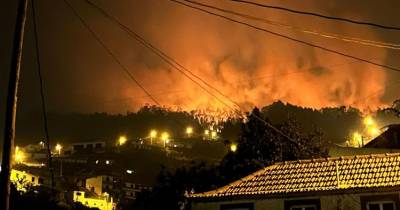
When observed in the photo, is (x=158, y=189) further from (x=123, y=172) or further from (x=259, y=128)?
(x=123, y=172)

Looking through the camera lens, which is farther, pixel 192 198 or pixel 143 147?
pixel 143 147

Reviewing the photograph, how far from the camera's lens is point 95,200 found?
10806 centimetres

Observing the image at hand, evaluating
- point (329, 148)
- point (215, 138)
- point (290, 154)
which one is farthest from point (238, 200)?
point (215, 138)

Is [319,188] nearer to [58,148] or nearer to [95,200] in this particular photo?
[95,200]

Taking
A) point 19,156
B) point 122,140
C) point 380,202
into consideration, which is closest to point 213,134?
point 122,140

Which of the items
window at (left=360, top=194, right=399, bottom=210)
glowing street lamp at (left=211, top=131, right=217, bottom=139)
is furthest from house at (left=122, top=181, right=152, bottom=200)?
window at (left=360, top=194, right=399, bottom=210)

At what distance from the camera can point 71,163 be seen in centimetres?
14825

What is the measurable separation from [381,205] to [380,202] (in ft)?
0.48

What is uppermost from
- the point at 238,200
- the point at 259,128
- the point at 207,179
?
the point at 259,128

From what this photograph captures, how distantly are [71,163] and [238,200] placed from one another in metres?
124

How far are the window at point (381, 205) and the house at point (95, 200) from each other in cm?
7811

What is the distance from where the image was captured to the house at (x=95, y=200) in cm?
10161

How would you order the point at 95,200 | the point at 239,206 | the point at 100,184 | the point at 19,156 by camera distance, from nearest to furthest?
the point at 239,206
the point at 95,200
the point at 100,184
the point at 19,156

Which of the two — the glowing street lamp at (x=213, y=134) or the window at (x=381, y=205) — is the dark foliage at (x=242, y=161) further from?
the glowing street lamp at (x=213, y=134)
